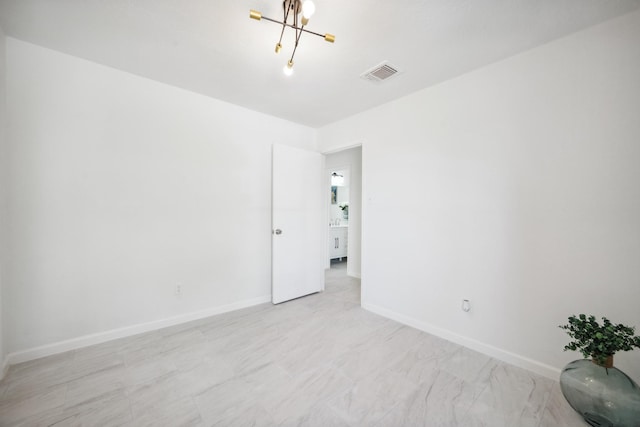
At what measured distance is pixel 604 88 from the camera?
177 cm

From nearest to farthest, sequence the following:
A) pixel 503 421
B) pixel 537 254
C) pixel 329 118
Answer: pixel 503 421 < pixel 537 254 < pixel 329 118

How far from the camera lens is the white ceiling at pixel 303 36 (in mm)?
1657

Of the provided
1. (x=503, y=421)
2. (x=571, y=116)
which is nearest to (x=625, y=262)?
(x=571, y=116)

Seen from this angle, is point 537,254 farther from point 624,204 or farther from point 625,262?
point 624,204

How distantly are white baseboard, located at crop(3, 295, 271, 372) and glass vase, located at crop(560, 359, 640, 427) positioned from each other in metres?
3.09

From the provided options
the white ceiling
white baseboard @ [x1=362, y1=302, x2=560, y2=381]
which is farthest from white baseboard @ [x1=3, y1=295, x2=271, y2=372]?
the white ceiling

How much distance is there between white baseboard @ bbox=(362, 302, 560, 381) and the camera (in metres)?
1.96

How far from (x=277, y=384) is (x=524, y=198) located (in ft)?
8.08

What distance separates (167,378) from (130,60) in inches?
108

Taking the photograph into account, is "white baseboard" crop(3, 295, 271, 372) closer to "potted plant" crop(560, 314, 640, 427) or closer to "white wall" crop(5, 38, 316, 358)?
"white wall" crop(5, 38, 316, 358)

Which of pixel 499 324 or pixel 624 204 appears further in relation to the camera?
pixel 499 324

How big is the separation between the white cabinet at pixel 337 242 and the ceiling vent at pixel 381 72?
373cm

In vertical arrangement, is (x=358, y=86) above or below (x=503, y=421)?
above

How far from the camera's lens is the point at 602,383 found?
1430 mm
